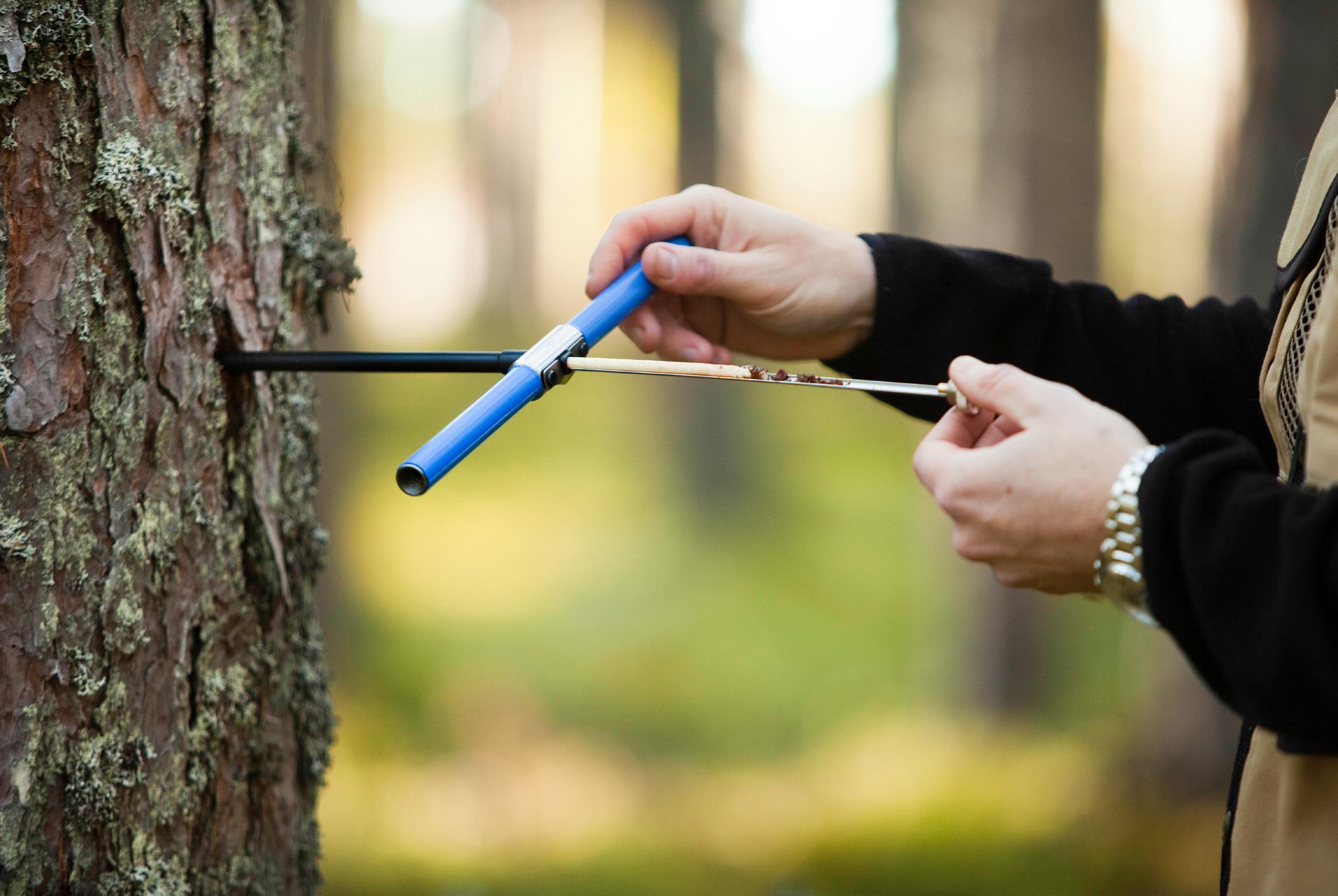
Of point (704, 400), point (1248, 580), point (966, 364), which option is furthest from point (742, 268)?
point (704, 400)

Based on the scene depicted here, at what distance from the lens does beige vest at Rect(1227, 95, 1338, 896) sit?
0.65 m

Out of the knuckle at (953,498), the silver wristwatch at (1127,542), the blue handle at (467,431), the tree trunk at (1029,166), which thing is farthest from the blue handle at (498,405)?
the tree trunk at (1029,166)

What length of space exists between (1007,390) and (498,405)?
0.45 meters

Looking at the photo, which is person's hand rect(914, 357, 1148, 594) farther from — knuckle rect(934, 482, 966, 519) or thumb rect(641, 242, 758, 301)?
thumb rect(641, 242, 758, 301)

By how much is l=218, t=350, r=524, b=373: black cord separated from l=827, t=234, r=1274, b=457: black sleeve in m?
0.54

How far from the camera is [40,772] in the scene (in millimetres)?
790

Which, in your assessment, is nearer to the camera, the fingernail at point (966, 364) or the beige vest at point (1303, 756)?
the beige vest at point (1303, 756)

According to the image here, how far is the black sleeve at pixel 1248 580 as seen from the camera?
55 centimetres

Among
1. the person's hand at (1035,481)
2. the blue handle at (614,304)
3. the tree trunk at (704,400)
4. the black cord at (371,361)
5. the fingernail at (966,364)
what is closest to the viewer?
the person's hand at (1035,481)

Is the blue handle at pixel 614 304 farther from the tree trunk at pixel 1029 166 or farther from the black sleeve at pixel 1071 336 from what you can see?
the tree trunk at pixel 1029 166

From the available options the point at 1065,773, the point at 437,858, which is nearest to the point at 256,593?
the point at 437,858

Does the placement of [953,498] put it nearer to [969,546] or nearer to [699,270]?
[969,546]

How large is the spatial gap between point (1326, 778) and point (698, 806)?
10.8 feet

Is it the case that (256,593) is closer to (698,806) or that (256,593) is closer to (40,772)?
(40,772)
